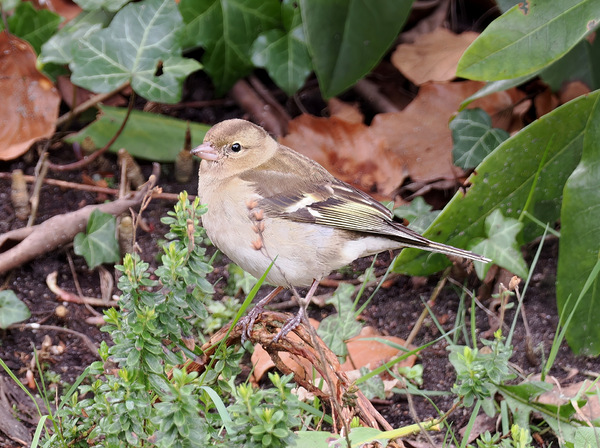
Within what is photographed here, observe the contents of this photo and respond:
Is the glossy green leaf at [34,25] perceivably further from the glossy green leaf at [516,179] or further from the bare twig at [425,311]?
the bare twig at [425,311]

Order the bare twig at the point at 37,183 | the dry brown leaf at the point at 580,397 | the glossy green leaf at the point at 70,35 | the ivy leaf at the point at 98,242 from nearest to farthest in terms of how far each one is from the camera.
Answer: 1. the dry brown leaf at the point at 580,397
2. the ivy leaf at the point at 98,242
3. the bare twig at the point at 37,183
4. the glossy green leaf at the point at 70,35

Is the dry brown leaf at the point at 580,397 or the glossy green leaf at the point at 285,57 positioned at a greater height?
the glossy green leaf at the point at 285,57

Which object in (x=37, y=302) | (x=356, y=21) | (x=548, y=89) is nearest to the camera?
(x=37, y=302)

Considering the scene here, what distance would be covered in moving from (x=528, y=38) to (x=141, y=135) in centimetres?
208

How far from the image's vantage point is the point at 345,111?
4.48 metres

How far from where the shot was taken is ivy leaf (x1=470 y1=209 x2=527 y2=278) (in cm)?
321

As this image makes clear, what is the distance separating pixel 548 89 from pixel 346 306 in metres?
1.85

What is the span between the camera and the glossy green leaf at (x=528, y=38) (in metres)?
3.11

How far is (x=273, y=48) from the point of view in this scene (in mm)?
4340

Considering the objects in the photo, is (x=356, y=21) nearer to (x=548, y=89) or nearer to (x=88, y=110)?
(x=548, y=89)

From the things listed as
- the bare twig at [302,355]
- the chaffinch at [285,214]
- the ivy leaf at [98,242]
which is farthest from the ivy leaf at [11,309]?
the bare twig at [302,355]

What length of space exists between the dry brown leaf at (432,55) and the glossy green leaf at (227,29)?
2.47 ft

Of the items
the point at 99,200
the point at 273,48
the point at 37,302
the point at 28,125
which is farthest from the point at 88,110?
the point at 37,302

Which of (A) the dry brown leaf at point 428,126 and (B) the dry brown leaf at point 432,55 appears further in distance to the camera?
(B) the dry brown leaf at point 432,55
